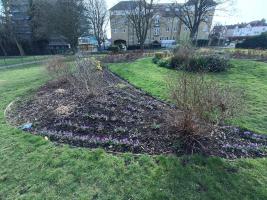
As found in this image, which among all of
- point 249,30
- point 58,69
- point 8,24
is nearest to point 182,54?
point 58,69

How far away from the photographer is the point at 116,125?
5117 millimetres

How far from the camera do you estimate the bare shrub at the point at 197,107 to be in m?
3.93

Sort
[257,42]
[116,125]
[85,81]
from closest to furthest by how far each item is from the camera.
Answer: [116,125] → [85,81] → [257,42]

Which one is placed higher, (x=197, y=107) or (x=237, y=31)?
(x=237, y=31)

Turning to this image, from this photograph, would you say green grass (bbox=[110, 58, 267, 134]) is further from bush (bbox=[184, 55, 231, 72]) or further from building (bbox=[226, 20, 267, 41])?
building (bbox=[226, 20, 267, 41])

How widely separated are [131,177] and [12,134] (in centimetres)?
352

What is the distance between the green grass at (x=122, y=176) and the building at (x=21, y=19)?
40794 mm

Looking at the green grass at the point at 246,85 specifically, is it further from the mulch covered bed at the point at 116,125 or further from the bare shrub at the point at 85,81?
the bare shrub at the point at 85,81

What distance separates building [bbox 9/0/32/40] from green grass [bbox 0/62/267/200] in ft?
134

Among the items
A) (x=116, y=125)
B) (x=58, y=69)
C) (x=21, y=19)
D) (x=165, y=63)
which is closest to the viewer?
(x=116, y=125)

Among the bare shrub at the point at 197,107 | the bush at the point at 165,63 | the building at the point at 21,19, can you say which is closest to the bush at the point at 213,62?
the bush at the point at 165,63

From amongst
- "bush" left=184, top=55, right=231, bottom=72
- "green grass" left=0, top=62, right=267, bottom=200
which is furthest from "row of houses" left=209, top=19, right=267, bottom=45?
"green grass" left=0, top=62, right=267, bottom=200

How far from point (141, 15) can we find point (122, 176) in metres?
37.1

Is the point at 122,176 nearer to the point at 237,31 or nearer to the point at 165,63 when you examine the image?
the point at 165,63
